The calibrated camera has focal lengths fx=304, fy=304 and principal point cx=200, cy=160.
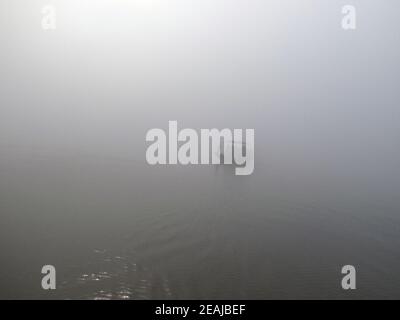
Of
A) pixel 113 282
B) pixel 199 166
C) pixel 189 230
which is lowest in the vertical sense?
pixel 113 282

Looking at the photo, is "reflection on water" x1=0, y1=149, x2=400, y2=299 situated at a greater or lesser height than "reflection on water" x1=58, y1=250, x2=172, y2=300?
greater

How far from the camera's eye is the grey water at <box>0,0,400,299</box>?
1242 mm

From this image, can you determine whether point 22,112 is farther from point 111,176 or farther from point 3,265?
point 3,265

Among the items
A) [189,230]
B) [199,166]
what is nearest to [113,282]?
[189,230]

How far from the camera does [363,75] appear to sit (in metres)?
1.25

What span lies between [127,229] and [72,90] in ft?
2.02

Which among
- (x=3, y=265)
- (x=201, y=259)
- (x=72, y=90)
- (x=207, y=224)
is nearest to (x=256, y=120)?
(x=207, y=224)

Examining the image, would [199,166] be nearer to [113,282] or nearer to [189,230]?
[189,230]

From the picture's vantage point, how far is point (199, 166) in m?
1.27

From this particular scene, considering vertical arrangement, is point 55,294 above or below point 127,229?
below

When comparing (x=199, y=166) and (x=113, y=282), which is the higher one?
(x=199, y=166)

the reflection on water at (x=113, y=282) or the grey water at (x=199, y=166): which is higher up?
the grey water at (x=199, y=166)

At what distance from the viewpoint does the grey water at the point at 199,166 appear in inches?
48.9

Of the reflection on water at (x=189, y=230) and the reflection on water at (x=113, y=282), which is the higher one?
the reflection on water at (x=189, y=230)
